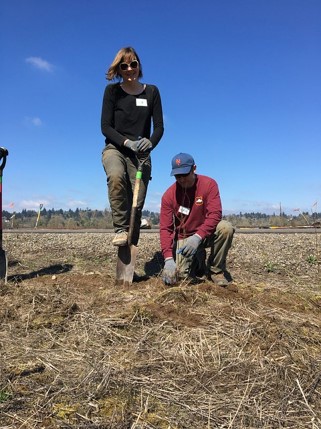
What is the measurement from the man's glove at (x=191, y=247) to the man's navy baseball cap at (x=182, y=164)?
71cm

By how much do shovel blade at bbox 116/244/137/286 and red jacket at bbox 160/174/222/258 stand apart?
1.20 feet

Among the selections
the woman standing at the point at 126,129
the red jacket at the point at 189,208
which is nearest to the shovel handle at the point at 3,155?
the woman standing at the point at 126,129

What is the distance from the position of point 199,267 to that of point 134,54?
2.65 m

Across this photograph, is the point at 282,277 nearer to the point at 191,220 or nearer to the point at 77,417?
the point at 191,220

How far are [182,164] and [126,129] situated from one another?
3.70 ft

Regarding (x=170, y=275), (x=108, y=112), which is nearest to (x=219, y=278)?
(x=170, y=275)

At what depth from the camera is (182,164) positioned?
4352mm

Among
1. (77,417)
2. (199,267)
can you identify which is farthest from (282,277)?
(77,417)

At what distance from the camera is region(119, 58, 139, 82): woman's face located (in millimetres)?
4855

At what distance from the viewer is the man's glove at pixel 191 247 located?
4324 mm

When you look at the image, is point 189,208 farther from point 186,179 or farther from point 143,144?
point 143,144

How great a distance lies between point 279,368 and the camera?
2.38 m

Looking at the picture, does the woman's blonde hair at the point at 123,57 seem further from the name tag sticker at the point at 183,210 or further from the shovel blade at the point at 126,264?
the shovel blade at the point at 126,264

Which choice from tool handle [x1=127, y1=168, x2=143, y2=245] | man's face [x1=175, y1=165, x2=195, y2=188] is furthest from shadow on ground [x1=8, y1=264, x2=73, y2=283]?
man's face [x1=175, y1=165, x2=195, y2=188]
